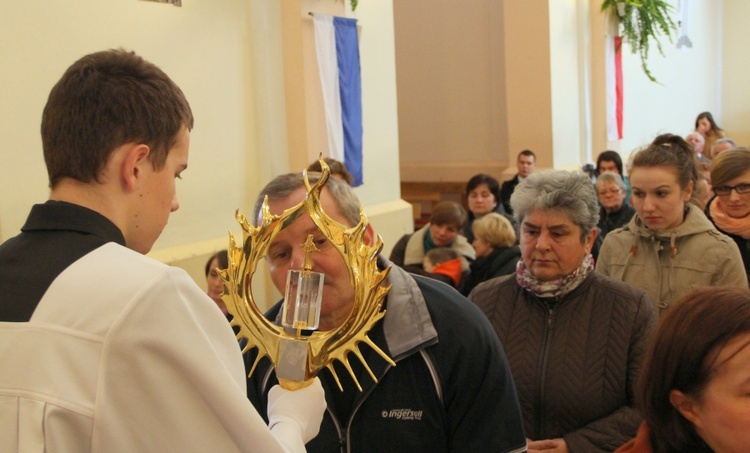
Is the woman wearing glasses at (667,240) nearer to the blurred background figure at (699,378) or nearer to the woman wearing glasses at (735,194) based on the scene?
the woman wearing glasses at (735,194)

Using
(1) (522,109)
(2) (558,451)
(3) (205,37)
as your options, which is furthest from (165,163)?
(1) (522,109)

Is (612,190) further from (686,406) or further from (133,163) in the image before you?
(133,163)

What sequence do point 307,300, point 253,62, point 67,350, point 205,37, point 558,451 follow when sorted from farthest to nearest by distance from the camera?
point 253,62 < point 205,37 < point 558,451 < point 307,300 < point 67,350

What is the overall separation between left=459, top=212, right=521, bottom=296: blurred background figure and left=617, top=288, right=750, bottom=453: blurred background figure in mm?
3036

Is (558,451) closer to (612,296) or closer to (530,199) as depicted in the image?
(612,296)

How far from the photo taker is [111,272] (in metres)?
1.40

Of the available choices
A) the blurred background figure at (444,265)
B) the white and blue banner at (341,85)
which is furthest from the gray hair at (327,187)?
the white and blue banner at (341,85)

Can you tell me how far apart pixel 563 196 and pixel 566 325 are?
48cm

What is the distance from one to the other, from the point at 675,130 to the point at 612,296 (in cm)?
1477

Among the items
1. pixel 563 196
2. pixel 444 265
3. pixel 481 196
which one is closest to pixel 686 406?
pixel 563 196

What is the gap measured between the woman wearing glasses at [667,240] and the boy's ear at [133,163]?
2.70 m

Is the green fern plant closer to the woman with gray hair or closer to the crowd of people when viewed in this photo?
the crowd of people

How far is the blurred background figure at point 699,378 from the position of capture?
1.97 metres

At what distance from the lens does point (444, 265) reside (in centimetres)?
561
